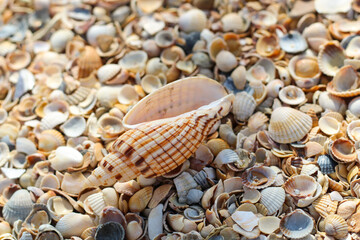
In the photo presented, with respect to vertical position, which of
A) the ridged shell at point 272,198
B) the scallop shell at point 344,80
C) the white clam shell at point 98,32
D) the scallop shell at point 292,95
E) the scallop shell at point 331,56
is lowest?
the ridged shell at point 272,198

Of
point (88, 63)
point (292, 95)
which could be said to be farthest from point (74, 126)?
point (292, 95)

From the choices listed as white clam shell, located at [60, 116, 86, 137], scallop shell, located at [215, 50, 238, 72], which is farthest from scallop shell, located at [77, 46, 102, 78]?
scallop shell, located at [215, 50, 238, 72]

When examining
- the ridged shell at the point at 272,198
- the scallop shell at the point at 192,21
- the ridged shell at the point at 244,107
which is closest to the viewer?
the ridged shell at the point at 272,198

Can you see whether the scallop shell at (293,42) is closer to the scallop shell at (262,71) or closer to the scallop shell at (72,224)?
the scallop shell at (262,71)

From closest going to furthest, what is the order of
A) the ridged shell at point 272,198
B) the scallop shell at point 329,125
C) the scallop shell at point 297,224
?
the scallop shell at point 297,224 < the ridged shell at point 272,198 < the scallop shell at point 329,125

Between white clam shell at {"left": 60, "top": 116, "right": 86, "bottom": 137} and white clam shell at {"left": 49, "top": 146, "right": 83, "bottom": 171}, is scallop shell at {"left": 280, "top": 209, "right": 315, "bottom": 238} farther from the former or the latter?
white clam shell at {"left": 60, "top": 116, "right": 86, "bottom": 137}

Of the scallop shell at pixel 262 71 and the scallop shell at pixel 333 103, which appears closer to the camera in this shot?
the scallop shell at pixel 333 103

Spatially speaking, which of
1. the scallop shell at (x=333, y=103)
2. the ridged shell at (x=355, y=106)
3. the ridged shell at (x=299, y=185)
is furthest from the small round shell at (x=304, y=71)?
the ridged shell at (x=299, y=185)

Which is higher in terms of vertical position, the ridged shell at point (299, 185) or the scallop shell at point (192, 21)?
the scallop shell at point (192, 21)
